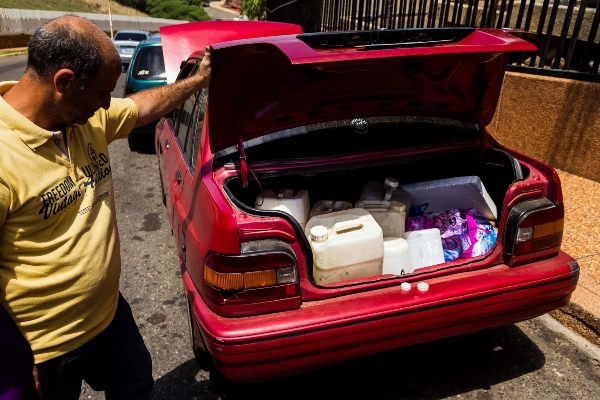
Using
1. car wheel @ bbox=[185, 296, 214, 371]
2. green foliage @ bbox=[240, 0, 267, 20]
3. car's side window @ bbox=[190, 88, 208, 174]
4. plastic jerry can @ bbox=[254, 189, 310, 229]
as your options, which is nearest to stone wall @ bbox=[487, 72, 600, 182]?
plastic jerry can @ bbox=[254, 189, 310, 229]

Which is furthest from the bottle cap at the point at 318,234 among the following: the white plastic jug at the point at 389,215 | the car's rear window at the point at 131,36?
the car's rear window at the point at 131,36

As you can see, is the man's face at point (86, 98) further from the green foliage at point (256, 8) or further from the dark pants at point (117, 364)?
the green foliage at point (256, 8)

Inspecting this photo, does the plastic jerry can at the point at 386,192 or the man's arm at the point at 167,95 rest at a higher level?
the man's arm at the point at 167,95

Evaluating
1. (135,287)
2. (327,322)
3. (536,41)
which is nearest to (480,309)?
(327,322)

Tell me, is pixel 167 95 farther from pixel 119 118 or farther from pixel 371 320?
pixel 371 320

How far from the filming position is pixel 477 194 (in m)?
2.89

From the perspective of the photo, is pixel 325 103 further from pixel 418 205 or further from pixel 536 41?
pixel 536 41

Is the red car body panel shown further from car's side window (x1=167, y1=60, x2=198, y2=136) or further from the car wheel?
the car wheel

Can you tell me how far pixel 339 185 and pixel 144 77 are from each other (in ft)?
17.4

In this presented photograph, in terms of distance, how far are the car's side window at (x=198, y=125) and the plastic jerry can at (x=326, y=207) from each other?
752 millimetres

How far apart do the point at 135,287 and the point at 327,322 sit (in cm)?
210

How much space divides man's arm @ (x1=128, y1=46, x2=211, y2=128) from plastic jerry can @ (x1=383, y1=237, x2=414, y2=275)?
129 centimetres

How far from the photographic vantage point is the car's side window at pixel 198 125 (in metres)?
2.90

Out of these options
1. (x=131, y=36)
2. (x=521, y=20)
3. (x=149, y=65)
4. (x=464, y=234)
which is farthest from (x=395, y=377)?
(x=131, y=36)
